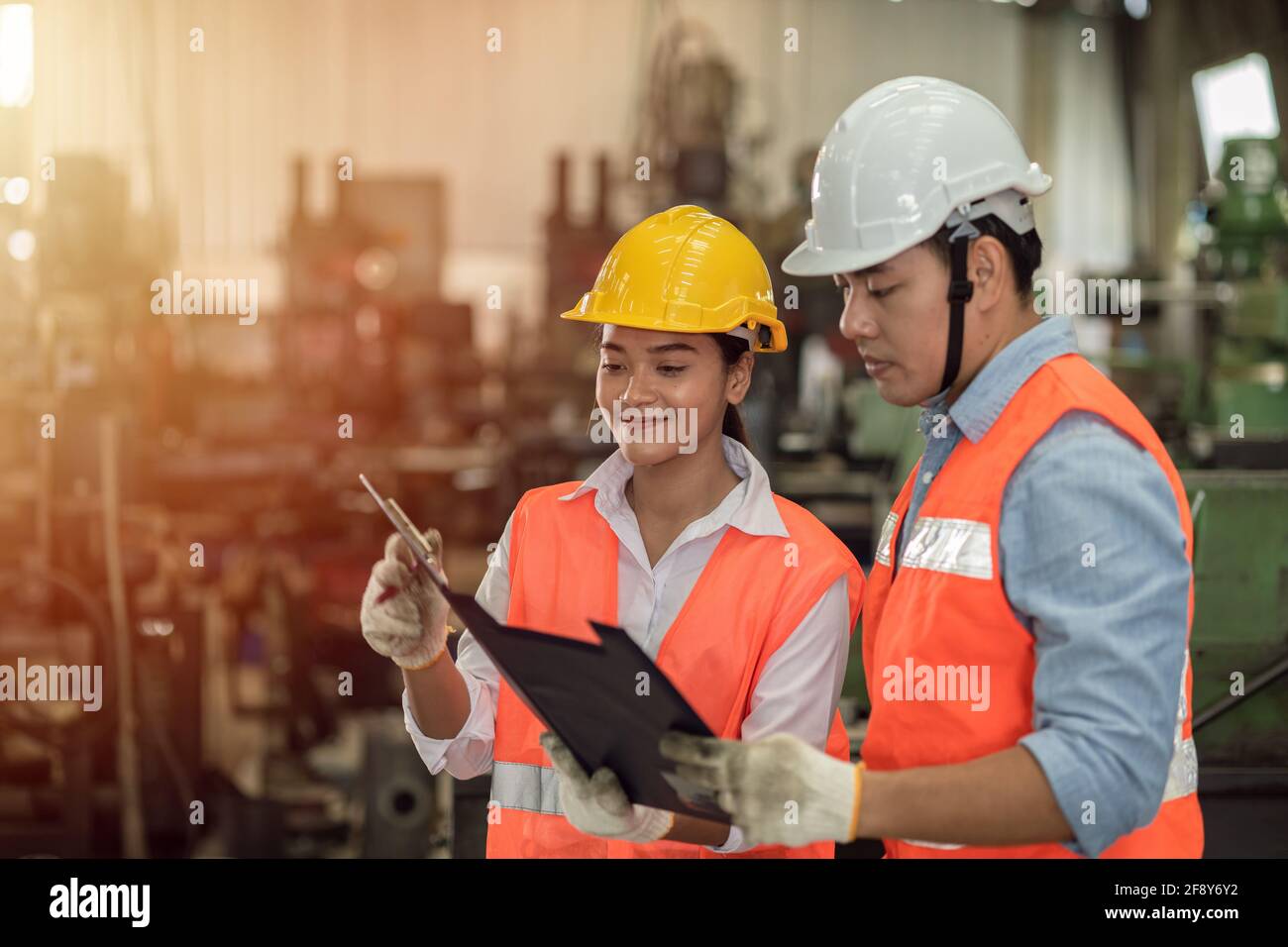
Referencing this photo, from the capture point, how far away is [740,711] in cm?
176

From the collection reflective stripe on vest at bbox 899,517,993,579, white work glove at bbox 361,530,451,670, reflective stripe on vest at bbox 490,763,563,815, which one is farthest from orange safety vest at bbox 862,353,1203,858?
white work glove at bbox 361,530,451,670

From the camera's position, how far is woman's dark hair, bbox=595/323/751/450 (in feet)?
6.15

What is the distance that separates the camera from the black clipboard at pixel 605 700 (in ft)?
4.66

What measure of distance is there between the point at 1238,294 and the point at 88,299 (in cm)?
535

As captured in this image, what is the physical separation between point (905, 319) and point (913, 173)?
183mm

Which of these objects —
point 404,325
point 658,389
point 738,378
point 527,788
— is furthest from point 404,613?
point 404,325

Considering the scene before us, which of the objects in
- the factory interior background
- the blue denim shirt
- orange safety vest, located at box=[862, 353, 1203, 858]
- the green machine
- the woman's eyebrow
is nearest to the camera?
the blue denim shirt

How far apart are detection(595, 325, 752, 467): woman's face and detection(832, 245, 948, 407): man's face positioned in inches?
11.3

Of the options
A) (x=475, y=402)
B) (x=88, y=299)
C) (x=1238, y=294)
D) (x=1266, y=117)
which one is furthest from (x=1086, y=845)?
(x=1266, y=117)

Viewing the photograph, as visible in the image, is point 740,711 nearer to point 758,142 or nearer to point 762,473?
point 762,473

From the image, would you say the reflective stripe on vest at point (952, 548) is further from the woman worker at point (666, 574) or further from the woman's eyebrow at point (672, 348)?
the woman's eyebrow at point (672, 348)

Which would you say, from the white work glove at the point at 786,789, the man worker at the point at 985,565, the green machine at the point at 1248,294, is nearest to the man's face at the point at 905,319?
the man worker at the point at 985,565

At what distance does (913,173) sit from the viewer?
1.56m

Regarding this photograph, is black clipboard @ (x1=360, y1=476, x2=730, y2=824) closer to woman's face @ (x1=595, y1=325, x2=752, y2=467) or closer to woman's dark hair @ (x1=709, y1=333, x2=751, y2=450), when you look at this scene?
woman's face @ (x1=595, y1=325, x2=752, y2=467)
